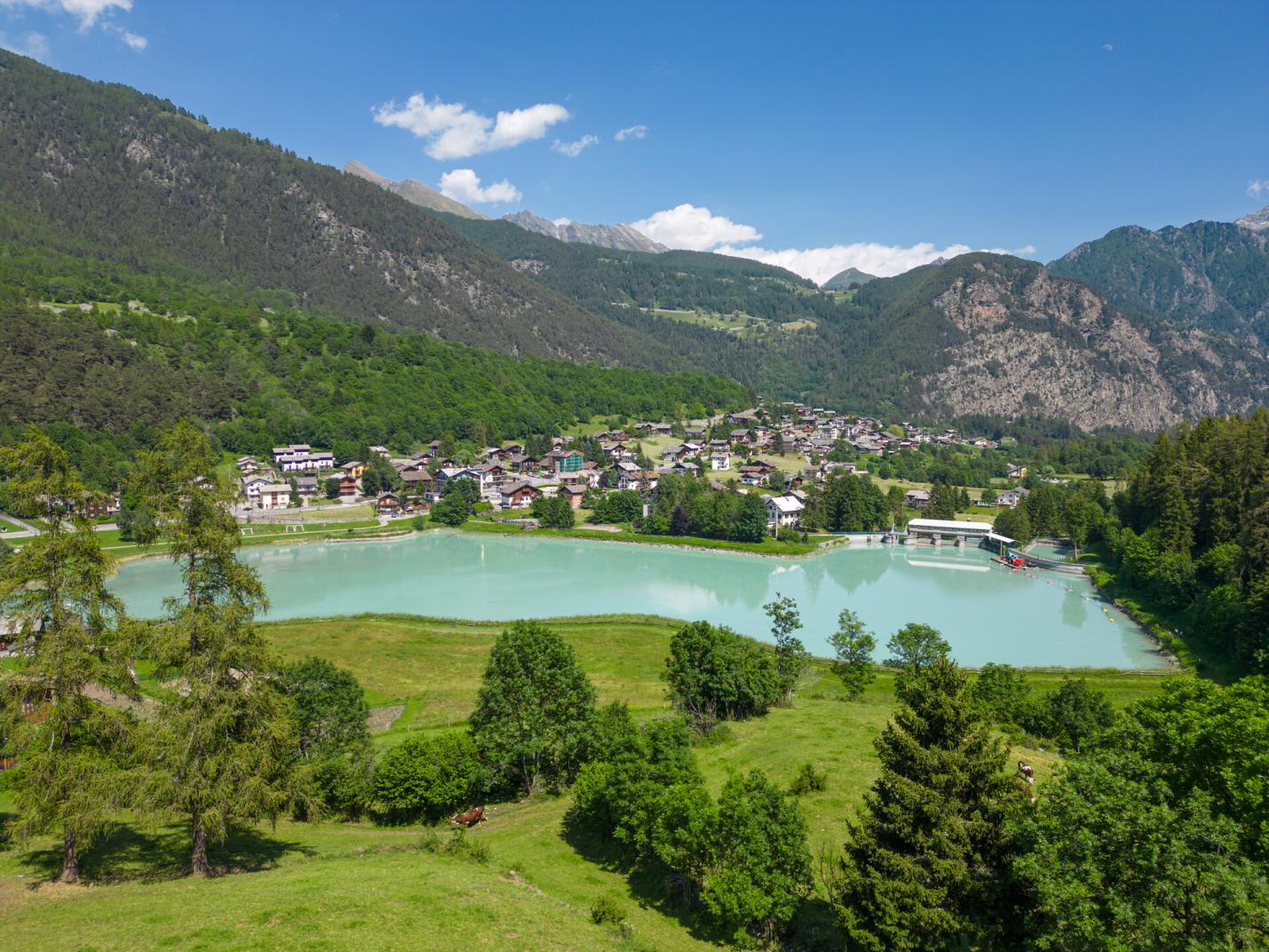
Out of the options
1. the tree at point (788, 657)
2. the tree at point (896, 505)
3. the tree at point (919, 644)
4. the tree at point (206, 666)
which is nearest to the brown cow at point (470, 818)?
the tree at point (206, 666)

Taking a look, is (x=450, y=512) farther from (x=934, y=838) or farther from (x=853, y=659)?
(x=934, y=838)

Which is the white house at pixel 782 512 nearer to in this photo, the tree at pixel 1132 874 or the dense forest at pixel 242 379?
the dense forest at pixel 242 379

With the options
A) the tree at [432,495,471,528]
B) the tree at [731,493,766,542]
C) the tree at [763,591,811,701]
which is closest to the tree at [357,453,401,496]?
the tree at [432,495,471,528]

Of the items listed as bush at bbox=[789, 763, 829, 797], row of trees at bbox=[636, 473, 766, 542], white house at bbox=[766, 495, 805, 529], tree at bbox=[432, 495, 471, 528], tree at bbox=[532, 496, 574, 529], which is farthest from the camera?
tree at bbox=[432, 495, 471, 528]

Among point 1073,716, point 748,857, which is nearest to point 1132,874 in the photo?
point 748,857

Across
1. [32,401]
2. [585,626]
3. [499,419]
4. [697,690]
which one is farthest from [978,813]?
[499,419]

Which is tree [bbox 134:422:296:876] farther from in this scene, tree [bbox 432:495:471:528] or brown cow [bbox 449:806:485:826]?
tree [bbox 432:495:471:528]

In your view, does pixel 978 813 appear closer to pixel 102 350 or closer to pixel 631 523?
pixel 631 523
